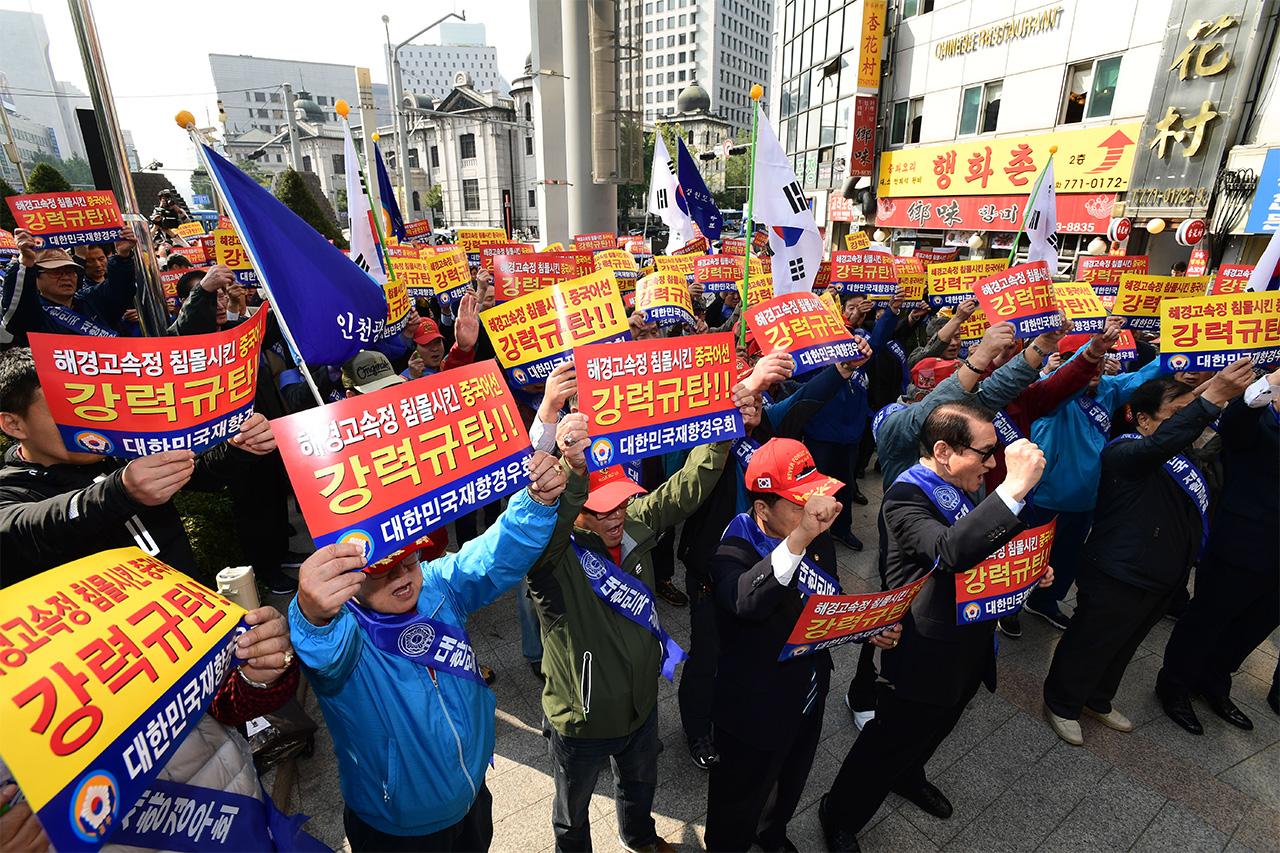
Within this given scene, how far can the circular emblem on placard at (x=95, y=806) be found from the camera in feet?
3.71

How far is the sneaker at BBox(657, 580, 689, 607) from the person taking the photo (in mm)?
5086

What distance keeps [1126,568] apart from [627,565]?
2.77 metres

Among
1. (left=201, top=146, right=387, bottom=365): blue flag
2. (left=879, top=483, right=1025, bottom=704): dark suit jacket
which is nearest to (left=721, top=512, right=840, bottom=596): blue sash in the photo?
(left=879, top=483, right=1025, bottom=704): dark suit jacket

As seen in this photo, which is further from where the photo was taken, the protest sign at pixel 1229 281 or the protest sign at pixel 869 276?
the protest sign at pixel 869 276

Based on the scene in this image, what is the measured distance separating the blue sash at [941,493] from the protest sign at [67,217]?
7085 mm

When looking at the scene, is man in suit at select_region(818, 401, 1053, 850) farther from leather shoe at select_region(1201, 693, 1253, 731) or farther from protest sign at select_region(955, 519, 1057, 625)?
leather shoe at select_region(1201, 693, 1253, 731)

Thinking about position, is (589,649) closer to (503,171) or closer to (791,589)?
(791,589)

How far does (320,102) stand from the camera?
108m

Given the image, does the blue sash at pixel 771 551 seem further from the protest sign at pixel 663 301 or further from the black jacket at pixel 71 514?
the protest sign at pixel 663 301

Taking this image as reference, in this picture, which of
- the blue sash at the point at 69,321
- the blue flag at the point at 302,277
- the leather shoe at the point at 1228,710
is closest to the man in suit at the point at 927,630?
the leather shoe at the point at 1228,710

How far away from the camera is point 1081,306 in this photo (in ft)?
17.1

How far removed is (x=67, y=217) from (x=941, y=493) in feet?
27.1

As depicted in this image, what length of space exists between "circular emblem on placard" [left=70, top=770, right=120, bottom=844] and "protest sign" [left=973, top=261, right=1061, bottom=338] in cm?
511

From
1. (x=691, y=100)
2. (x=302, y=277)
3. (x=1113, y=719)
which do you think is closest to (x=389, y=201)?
(x=302, y=277)
